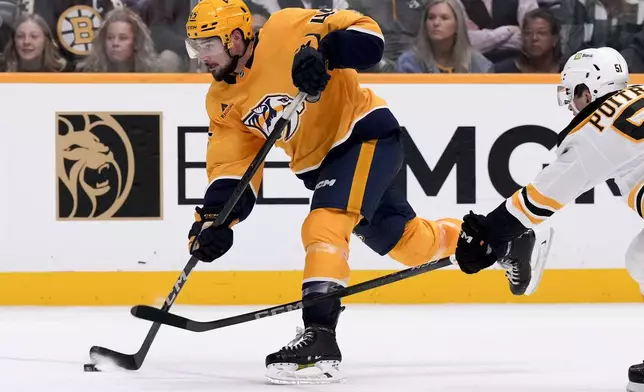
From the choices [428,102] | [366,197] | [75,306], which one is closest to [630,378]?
[366,197]

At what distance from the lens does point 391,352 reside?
3805 mm

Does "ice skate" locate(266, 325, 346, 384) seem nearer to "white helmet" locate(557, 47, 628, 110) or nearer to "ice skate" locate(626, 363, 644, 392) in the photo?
"ice skate" locate(626, 363, 644, 392)

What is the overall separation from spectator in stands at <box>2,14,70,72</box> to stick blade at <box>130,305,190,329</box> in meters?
2.18

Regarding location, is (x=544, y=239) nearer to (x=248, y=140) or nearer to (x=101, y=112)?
Answer: (x=248, y=140)

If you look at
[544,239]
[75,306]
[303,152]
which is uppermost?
[303,152]

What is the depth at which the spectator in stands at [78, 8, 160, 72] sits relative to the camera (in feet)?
17.0

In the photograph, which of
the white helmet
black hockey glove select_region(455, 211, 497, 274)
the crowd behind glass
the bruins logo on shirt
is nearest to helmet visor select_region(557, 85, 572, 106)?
the white helmet

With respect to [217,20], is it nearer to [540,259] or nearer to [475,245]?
[475,245]

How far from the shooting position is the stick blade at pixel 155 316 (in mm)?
3270

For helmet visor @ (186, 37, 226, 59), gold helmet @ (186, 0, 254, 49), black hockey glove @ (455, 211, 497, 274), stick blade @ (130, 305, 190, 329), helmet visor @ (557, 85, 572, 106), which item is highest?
gold helmet @ (186, 0, 254, 49)

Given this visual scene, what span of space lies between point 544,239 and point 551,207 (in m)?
0.92

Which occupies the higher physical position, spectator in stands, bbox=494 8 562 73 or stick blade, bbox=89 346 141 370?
spectator in stands, bbox=494 8 562 73

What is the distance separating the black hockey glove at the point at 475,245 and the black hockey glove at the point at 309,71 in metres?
0.63

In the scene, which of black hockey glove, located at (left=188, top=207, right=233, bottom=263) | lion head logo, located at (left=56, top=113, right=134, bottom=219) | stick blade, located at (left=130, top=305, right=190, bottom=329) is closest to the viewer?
stick blade, located at (left=130, top=305, right=190, bottom=329)
